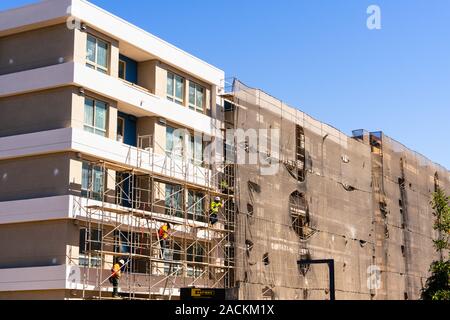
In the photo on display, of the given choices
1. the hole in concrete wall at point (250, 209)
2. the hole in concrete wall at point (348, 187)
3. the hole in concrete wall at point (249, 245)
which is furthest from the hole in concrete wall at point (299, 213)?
the hole in concrete wall at point (348, 187)

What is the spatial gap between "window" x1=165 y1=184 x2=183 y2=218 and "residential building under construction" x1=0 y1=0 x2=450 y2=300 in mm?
63

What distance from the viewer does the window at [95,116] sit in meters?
32.8

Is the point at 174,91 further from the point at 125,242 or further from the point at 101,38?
the point at 125,242

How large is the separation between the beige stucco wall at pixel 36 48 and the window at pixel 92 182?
5126 mm

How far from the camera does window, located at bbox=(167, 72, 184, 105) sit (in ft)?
125

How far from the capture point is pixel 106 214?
106ft

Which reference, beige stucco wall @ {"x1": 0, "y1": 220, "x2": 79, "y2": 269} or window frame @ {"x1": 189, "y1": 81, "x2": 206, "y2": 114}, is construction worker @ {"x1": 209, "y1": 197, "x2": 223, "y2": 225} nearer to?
window frame @ {"x1": 189, "y1": 81, "x2": 206, "y2": 114}

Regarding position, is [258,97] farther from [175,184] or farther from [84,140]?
[84,140]

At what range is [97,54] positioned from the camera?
3384 centimetres

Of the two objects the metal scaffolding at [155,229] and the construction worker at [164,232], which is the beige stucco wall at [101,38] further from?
the construction worker at [164,232]

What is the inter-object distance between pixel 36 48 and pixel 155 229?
10329 mm

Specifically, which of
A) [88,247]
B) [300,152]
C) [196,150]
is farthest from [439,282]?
[88,247]
